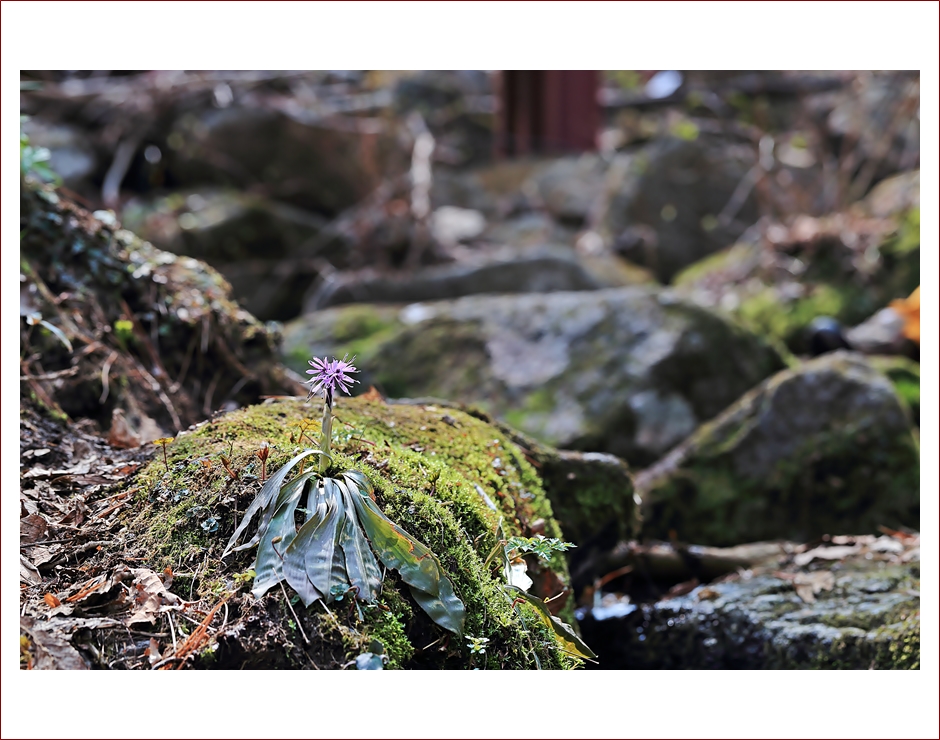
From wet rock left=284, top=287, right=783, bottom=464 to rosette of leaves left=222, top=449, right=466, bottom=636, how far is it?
5.21 ft

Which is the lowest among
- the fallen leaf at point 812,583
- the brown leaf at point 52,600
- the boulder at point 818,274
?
the fallen leaf at point 812,583

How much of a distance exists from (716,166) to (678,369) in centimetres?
351

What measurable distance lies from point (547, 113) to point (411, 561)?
670 cm

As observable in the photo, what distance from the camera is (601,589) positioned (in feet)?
7.48

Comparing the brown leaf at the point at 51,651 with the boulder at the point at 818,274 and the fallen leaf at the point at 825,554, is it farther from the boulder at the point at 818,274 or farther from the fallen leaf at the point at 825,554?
the boulder at the point at 818,274

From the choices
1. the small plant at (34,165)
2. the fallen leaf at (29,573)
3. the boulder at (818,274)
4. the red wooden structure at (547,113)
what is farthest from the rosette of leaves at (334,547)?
the red wooden structure at (547,113)

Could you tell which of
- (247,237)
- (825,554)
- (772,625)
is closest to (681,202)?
(247,237)

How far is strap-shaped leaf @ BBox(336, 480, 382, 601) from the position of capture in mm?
1347

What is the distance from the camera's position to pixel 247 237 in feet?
17.1

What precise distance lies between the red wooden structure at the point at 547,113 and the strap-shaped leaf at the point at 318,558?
6.38 meters

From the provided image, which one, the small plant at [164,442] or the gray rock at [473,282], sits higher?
the small plant at [164,442]

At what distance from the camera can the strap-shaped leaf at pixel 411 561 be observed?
1.39 m

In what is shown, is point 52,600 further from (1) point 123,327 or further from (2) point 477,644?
(1) point 123,327

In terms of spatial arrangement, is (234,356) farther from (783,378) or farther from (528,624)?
(783,378)
